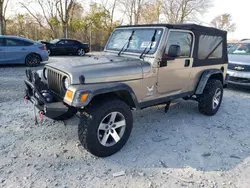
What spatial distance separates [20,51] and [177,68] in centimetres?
810

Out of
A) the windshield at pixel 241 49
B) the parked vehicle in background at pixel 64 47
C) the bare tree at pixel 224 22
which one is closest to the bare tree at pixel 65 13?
the parked vehicle in background at pixel 64 47

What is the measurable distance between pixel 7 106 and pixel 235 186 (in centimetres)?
459

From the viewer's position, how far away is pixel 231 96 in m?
6.48

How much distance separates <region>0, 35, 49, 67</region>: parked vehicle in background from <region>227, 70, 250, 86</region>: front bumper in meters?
8.15

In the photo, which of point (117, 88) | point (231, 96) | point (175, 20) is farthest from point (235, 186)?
point (175, 20)

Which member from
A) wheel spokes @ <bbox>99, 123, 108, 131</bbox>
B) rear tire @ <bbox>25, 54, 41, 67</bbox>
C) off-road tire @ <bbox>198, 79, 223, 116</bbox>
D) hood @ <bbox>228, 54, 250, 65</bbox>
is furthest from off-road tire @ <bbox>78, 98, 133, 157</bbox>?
rear tire @ <bbox>25, 54, 41, 67</bbox>

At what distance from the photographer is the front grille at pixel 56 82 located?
3.03 metres

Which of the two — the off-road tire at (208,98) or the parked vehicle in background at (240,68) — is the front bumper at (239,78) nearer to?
the parked vehicle in background at (240,68)

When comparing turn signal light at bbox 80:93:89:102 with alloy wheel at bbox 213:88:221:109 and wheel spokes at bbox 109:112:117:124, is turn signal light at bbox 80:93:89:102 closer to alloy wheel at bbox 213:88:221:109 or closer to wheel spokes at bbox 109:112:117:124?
wheel spokes at bbox 109:112:117:124

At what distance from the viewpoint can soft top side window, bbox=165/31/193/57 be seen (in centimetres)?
366

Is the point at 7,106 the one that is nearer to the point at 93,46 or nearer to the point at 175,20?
the point at 93,46

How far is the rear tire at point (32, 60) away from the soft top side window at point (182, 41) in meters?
8.03

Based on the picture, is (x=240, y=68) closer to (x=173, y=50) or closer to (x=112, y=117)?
(x=173, y=50)

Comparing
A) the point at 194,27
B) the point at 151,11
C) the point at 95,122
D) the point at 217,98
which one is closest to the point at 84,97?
the point at 95,122
